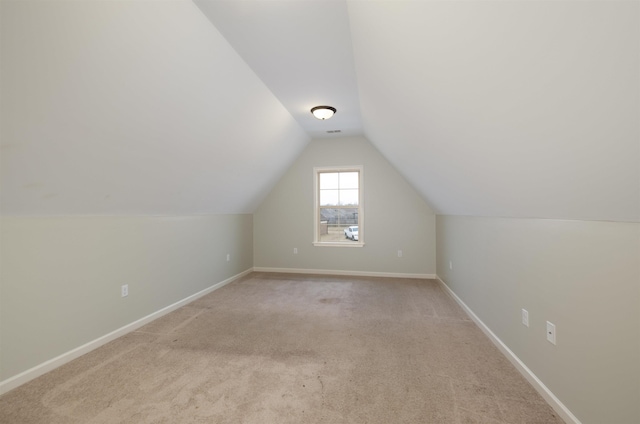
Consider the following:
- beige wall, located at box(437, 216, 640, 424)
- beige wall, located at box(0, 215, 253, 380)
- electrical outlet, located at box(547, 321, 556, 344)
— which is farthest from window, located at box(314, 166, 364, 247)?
electrical outlet, located at box(547, 321, 556, 344)

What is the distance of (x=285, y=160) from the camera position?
16.5 ft

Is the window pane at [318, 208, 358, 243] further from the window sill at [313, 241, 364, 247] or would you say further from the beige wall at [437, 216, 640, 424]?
the beige wall at [437, 216, 640, 424]

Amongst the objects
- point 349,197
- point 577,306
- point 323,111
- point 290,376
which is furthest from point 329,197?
point 577,306

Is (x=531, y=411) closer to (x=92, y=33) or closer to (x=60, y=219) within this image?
(x=92, y=33)

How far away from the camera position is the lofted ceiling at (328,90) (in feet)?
3.19

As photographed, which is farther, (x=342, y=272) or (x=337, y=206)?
(x=337, y=206)

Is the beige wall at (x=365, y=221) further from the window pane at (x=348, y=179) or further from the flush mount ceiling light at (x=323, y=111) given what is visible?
the flush mount ceiling light at (x=323, y=111)

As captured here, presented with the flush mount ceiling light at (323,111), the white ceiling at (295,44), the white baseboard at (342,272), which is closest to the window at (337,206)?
the white baseboard at (342,272)

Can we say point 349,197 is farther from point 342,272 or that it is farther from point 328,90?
point 328,90

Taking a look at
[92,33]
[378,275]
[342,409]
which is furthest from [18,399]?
[378,275]

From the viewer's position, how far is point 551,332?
1.71 meters

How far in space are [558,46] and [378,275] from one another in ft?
15.0

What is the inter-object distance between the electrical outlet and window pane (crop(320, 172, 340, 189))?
409 centimetres

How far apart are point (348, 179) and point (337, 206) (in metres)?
0.56
